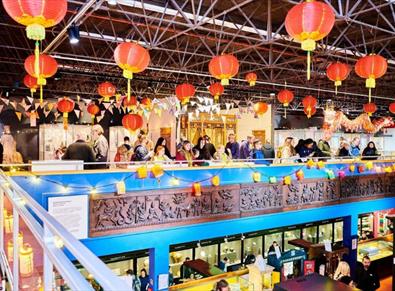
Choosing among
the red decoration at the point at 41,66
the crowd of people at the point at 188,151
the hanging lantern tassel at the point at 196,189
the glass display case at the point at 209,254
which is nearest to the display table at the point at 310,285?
the crowd of people at the point at 188,151

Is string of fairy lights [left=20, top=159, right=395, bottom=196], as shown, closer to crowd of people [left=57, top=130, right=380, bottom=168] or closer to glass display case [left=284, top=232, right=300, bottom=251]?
crowd of people [left=57, top=130, right=380, bottom=168]

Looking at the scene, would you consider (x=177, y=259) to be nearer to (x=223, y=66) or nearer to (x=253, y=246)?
(x=253, y=246)

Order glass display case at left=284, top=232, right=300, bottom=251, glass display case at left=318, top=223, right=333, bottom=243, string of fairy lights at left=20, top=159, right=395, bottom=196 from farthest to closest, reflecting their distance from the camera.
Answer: glass display case at left=318, top=223, right=333, bottom=243 → glass display case at left=284, top=232, right=300, bottom=251 → string of fairy lights at left=20, top=159, right=395, bottom=196

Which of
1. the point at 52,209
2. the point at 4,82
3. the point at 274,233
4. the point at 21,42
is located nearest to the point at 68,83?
the point at 4,82

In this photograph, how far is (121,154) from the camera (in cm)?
750

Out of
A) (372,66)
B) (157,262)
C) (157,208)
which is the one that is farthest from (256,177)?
(372,66)

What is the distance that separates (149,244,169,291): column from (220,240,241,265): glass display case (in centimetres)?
401

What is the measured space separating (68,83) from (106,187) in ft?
Result: 42.3

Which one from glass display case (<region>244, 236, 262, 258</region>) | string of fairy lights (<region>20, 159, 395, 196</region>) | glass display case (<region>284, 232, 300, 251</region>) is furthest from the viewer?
glass display case (<region>284, 232, 300, 251</region>)

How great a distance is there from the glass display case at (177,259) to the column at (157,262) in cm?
287

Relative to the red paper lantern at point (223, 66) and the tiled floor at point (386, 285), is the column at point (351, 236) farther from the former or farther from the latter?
the red paper lantern at point (223, 66)

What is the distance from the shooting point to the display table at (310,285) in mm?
3488

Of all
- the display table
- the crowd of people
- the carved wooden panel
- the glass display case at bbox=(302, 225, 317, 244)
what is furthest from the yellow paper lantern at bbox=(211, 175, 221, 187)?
the glass display case at bbox=(302, 225, 317, 244)

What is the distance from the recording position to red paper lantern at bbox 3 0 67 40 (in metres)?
3.29
